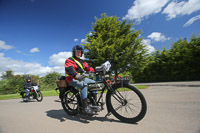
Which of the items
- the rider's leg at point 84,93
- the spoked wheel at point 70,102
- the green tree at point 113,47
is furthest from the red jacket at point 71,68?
the green tree at point 113,47

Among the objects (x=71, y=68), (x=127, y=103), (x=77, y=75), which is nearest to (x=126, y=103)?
(x=127, y=103)

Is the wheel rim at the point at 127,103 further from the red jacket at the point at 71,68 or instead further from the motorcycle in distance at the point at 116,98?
the red jacket at the point at 71,68

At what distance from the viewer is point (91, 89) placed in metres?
2.83

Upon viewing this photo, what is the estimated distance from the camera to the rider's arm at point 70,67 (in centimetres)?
268

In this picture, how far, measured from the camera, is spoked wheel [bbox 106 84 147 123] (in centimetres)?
237

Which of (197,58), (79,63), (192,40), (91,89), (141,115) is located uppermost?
(192,40)

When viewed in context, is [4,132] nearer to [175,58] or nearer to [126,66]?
[126,66]

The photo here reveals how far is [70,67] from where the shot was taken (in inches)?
107

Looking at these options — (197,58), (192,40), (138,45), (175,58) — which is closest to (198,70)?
(197,58)

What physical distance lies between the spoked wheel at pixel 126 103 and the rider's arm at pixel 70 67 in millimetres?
998

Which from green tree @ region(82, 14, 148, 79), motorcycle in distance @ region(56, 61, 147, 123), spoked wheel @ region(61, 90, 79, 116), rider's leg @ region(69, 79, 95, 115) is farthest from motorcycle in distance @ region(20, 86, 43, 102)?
green tree @ region(82, 14, 148, 79)

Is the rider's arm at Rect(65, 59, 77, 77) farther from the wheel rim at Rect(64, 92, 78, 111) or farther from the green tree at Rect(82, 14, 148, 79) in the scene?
the green tree at Rect(82, 14, 148, 79)

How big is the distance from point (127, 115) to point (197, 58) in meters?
21.7

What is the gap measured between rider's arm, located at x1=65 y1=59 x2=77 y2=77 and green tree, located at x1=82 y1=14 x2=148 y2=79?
10132mm
